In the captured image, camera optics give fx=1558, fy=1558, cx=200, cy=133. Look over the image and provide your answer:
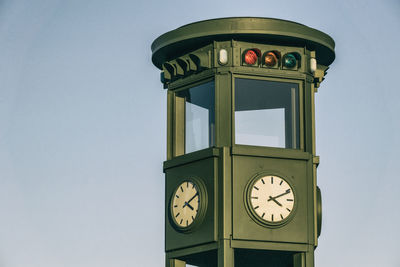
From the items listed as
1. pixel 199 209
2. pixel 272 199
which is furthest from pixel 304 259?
pixel 199 209

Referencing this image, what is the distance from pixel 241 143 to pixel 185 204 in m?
2.20

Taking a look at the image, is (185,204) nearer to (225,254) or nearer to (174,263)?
(174,263)

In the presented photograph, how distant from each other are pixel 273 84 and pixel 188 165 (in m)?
3.15

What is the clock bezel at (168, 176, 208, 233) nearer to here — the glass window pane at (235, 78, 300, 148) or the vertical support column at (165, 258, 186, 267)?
the vertical support column at (165, 258, 186, 267)

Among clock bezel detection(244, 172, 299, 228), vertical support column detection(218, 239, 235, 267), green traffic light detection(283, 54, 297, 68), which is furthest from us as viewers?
green traffic light detection(283, 54, 297, 68)

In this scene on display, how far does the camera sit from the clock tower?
40500 millimetres

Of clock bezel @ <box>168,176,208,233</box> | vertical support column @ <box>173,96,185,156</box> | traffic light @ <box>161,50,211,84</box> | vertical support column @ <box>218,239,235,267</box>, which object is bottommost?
vertical support column @ <box>218,239,235,267</box>

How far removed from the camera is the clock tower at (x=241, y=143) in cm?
4050

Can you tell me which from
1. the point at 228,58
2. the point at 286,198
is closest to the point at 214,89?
the point at 228,58

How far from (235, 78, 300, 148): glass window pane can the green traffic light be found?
1.66ft

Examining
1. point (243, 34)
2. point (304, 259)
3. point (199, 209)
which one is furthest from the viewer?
point (243, 34)

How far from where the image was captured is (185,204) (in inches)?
1630

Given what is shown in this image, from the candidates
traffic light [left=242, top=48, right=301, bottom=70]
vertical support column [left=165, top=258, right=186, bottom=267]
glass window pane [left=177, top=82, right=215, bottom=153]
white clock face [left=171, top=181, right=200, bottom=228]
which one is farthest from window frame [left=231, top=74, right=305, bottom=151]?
vertical support column [left=165, top=258, right=186, bottom=267]

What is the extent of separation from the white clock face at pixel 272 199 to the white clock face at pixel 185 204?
1581mm
